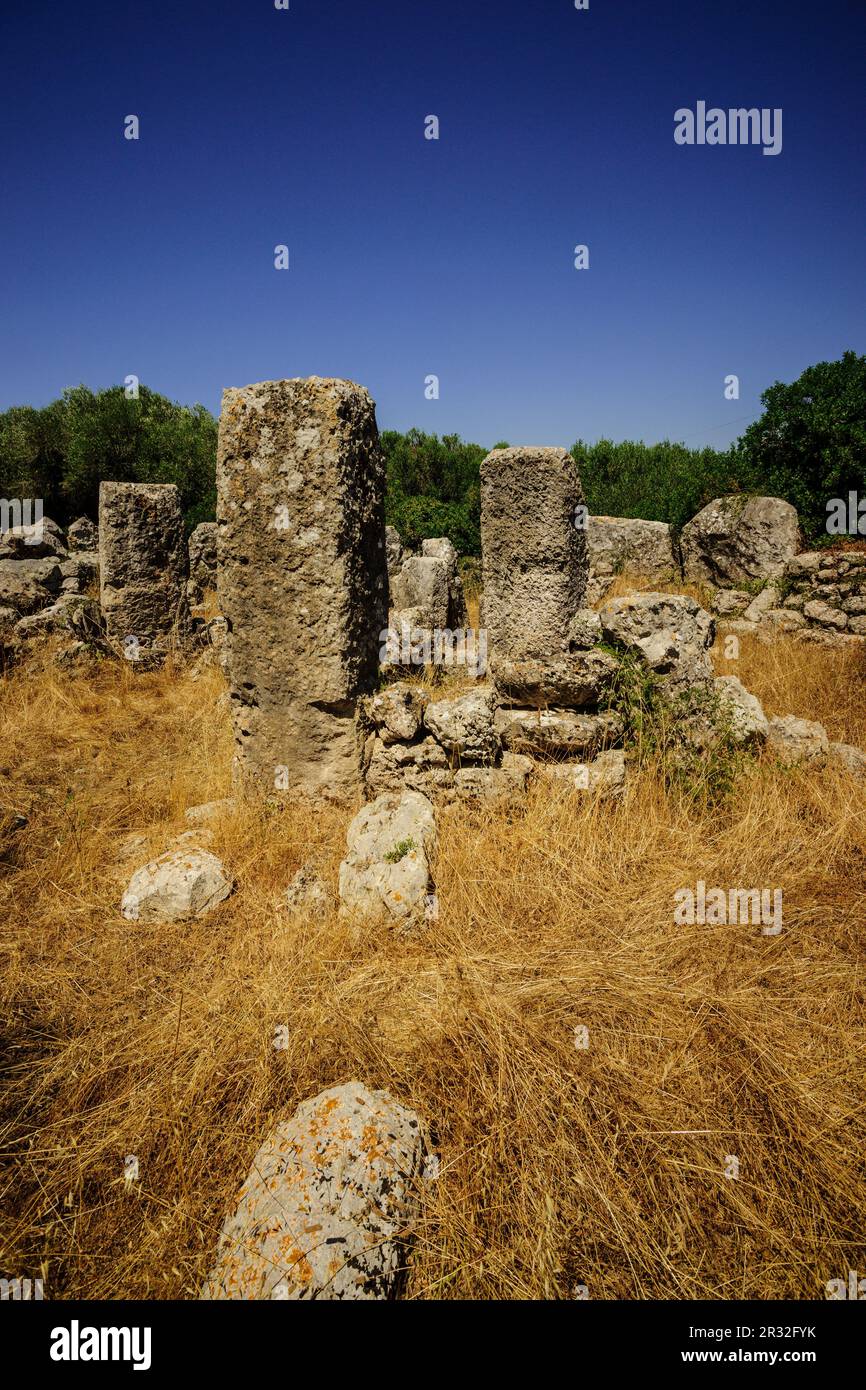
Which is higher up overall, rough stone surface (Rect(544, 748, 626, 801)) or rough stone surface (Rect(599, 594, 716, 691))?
rough stone surface (Rect(599, 594, 716, 691))

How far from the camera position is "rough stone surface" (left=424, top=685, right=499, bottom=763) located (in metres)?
3.66

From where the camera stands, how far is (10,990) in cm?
265

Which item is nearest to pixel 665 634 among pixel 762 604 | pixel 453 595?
pixel 453 595

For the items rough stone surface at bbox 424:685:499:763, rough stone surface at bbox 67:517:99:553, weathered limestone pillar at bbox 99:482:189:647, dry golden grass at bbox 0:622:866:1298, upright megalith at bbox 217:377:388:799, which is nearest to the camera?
dry golden grass at bbox 0:622:866:1298

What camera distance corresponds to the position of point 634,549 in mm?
12078

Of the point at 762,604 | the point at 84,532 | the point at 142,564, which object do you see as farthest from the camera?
the point at 84,532

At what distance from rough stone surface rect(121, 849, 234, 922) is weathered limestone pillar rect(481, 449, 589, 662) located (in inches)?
132

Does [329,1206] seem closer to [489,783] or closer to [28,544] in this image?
[489,783]

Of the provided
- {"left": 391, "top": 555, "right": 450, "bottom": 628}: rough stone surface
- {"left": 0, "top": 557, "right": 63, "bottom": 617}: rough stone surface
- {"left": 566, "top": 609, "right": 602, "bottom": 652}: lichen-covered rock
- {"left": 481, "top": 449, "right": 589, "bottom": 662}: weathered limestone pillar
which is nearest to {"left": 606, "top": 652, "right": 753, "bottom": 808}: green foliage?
{"left": 566, "top": 609, "right": 602, "bottom": 652}: lichen-covered rock

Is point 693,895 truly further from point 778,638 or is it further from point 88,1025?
point 778,638

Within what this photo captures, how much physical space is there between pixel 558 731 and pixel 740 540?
8042 mm

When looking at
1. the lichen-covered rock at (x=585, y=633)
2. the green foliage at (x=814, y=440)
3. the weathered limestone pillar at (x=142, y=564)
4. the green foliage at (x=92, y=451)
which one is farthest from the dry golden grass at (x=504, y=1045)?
the green foliage at (x=92, y=451)

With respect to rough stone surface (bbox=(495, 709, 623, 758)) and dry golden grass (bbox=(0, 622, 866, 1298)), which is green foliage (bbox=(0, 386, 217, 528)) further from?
dry golden grass (bbox=(0, 622, 866, 1298))

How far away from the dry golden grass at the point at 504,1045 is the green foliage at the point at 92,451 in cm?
1573
